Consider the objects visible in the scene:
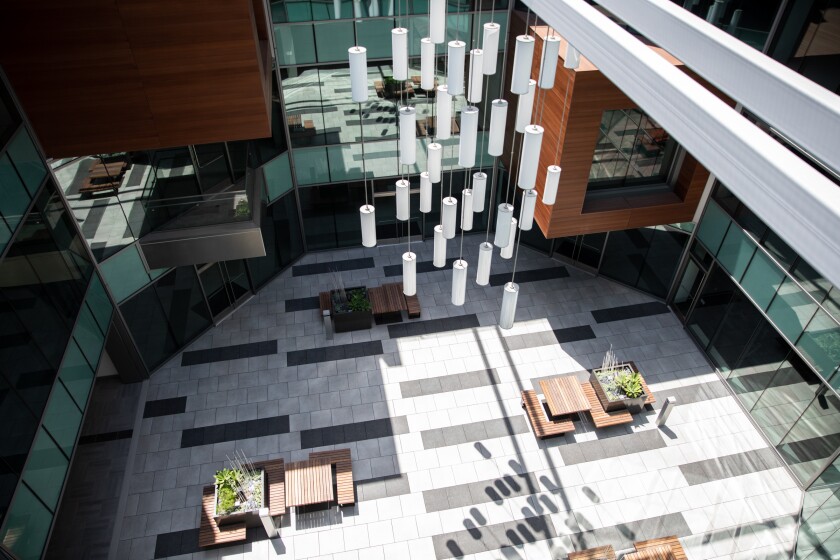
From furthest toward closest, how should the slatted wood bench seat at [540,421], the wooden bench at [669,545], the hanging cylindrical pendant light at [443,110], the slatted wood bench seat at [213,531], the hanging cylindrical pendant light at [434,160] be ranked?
the slatted wood bench seat at [540,421], the slatted wood bench seat at [213,531], the wooden bench at [669,545], the hanging cylindrical pendant light at [434,160], the hanging cylindrical pendant light at [443,110]

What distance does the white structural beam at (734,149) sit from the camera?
145 inches

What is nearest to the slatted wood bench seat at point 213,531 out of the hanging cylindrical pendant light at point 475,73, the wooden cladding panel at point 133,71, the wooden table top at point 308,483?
the wooden table top at point 308,483

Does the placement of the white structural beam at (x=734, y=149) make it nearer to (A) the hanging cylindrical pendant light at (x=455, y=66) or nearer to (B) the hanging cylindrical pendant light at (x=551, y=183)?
(A) the hanging cylindrical pendant light at (x=455, y=66)

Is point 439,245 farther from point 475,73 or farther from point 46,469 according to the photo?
point 46,469

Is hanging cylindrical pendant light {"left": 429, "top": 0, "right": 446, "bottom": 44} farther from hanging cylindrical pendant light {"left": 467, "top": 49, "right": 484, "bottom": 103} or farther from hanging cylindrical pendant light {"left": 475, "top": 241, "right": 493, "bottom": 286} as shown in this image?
hanging cylindrical pendant light {"left": 475, "top": 241, "right": 493, "bottom": 286}

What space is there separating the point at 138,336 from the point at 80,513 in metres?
4.28

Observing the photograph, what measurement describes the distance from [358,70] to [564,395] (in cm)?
1036

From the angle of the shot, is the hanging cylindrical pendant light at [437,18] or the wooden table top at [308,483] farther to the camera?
the wooden table top at [308,483]

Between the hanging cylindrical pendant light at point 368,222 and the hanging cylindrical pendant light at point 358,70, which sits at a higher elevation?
the hanging cylindrical pendant light at point 358,70

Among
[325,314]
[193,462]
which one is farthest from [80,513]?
[325,314]

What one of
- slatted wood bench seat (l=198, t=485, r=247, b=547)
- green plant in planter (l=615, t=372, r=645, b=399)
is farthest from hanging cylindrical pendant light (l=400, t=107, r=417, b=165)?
green plant in planter (l=615, t=372, r=645, b=399)

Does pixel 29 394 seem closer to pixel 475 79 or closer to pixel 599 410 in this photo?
pixel 475 79

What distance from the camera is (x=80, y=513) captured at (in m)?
13.0

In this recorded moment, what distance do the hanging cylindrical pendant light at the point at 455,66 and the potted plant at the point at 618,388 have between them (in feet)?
32.4
